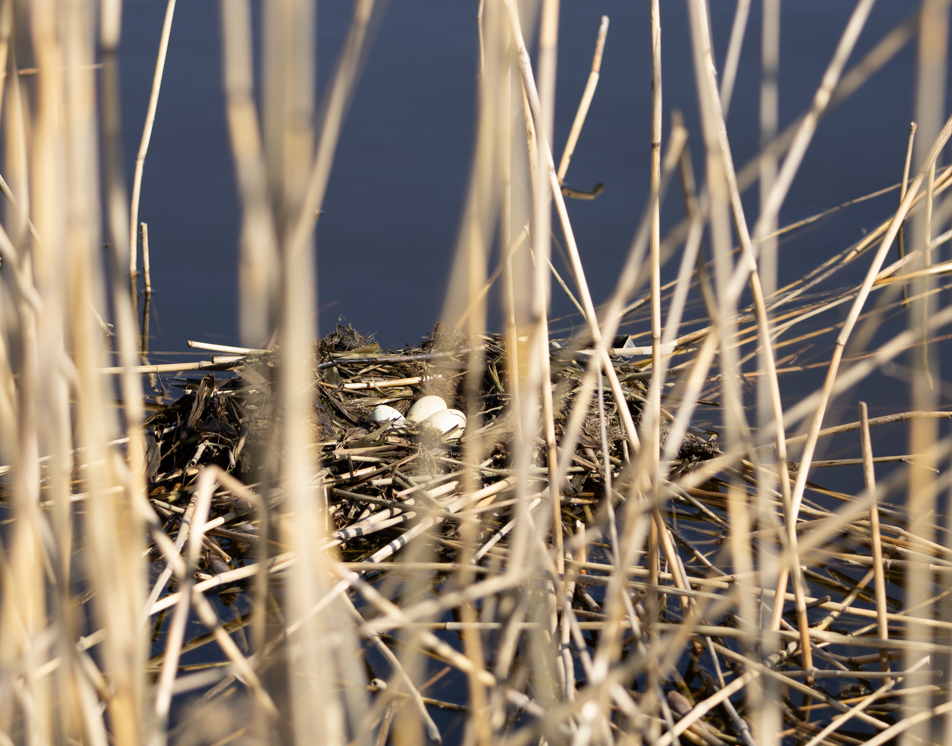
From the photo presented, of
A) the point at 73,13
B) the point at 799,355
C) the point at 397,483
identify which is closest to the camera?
the point at 73,13

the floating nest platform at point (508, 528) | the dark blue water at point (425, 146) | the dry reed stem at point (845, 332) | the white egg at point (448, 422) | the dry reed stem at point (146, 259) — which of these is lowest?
the floating nest platform at point (508, 528)

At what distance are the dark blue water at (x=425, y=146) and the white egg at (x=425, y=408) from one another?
41 centimetres

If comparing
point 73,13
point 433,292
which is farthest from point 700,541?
point 73,13

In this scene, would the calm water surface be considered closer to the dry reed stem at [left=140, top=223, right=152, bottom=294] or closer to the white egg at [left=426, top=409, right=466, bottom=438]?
the dry reed stem at [left=140, top=223, right=152, bottom=294]

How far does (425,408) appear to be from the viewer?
6.23 ft

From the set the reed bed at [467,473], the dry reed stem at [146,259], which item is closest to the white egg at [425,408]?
the reed bed at [467,473]

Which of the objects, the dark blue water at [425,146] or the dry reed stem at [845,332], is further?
the dark blue water at [425,146]

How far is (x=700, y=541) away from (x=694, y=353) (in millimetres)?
789

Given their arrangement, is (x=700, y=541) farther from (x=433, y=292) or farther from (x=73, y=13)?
(x=73, y=13)

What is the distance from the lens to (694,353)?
228cm

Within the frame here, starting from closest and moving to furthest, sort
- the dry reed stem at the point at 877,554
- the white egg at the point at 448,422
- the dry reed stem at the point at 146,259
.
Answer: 1. the dry reed stem at the point at 877,554
2. the white egg at the point at 448,422
3. the dry reed stem at the point at 146,259

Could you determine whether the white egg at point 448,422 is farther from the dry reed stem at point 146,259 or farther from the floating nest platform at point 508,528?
the dry reed stem at point 146,259

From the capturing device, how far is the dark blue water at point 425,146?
2508mm

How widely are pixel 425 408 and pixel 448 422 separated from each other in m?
0.10
